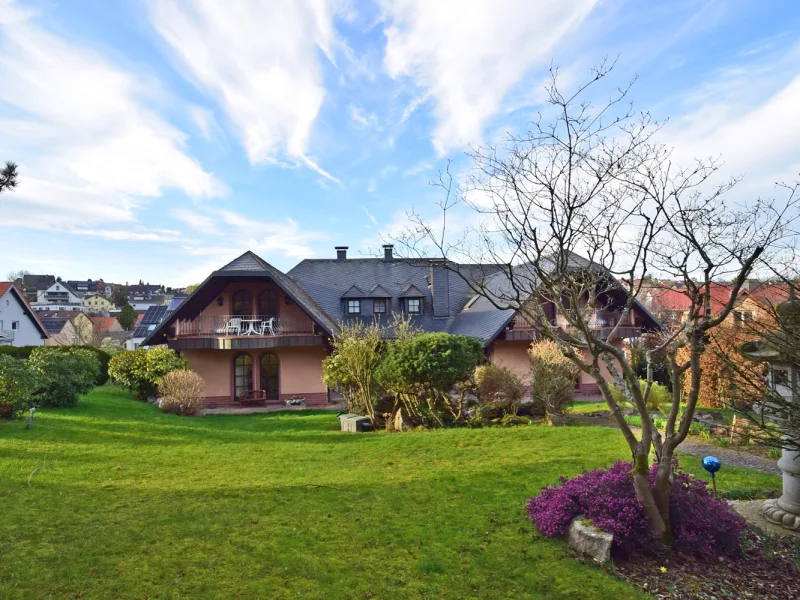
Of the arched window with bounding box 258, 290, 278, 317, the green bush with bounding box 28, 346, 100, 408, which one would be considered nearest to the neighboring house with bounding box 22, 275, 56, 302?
the arched window with bounding box 258, 290, 278, 317

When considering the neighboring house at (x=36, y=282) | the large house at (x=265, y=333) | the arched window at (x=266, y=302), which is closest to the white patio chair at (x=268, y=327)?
the large house at (x=265, y=333)

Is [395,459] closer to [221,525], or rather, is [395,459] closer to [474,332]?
[221,525]

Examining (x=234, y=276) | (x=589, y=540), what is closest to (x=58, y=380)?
(x=234, y=276)

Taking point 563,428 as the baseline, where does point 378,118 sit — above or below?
above

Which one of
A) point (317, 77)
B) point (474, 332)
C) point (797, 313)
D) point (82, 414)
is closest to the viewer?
point (797, 313)

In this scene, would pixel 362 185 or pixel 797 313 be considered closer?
pixel 797 313

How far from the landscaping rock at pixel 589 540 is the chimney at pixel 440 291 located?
1831 centimetres

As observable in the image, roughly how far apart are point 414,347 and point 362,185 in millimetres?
4508

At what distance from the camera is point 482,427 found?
12.8 metres

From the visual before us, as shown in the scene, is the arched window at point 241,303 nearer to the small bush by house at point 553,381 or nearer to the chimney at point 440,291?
the chimney at point 440,291

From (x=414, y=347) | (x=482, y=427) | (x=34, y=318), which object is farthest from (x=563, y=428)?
(x=34, y=318)

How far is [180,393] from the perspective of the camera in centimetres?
1548

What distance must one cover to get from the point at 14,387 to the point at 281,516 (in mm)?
7944

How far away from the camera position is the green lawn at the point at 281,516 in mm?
4664
